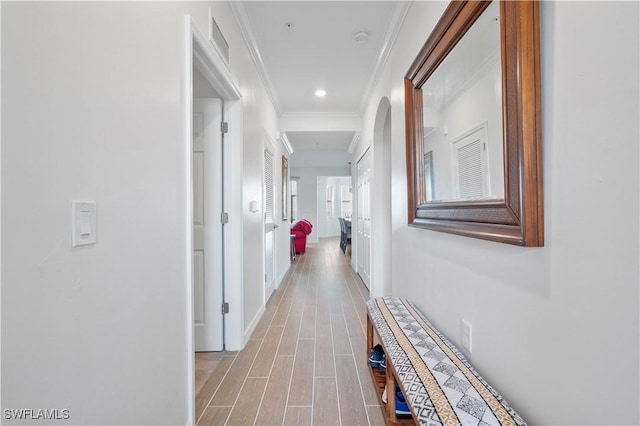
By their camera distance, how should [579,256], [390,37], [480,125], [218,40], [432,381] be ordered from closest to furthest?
[579,256]
[432,381]
[480,125]
[218,40]
[390,37]

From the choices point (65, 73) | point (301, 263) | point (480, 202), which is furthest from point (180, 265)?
point (301, 263)

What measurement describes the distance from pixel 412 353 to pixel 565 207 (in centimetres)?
87

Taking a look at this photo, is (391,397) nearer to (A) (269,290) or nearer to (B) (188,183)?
(B) (188,183)

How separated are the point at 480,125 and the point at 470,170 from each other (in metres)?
0.19

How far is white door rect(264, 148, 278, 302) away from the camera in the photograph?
361 centimetres

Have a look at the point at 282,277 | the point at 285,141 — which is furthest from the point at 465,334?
the point at 285,141

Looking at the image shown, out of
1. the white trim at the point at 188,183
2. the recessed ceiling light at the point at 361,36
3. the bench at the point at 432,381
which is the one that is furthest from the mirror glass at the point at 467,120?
the white trim at the point at 188,183

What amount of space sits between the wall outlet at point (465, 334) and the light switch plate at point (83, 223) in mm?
1468

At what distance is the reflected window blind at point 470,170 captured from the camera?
1236 mm

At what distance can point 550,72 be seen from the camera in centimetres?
86

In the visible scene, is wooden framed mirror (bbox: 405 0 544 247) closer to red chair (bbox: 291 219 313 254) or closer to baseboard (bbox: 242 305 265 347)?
baseboard (bbox: 242 305 265 347)

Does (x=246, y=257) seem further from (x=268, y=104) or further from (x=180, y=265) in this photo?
(x=268, y=104)

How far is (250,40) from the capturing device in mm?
2609

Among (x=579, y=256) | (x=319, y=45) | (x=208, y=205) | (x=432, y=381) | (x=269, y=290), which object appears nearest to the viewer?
(x=579, y=256)
